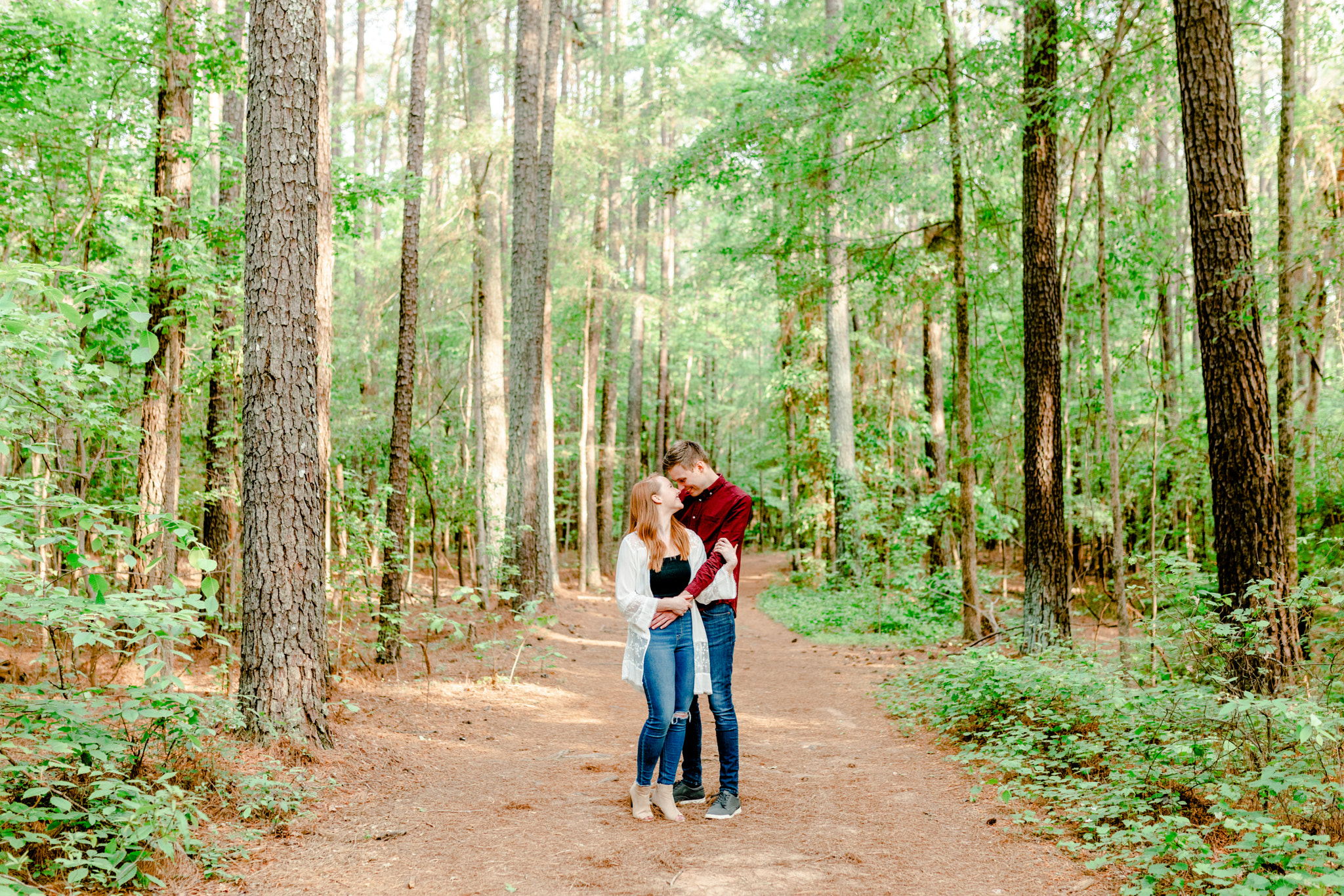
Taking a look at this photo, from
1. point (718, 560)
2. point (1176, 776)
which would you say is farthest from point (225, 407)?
point (1176, 776)

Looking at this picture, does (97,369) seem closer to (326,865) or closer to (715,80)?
(326,865)

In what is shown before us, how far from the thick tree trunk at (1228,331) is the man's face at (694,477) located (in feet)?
11.7

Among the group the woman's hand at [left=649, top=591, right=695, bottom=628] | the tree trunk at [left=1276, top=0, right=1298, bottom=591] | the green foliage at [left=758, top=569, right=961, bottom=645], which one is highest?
the tree trunk at [left=1276, top=0, right=1298, bottom=591]

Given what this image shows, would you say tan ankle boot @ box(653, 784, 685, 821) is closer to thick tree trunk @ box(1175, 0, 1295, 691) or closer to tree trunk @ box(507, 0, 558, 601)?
thick tree trunk @ box(1175, 0, 1295, 691)

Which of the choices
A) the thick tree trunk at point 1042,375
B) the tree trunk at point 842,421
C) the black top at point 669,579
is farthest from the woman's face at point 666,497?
the tree trunk at point 842,421

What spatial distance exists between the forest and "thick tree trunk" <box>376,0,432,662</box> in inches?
2.3

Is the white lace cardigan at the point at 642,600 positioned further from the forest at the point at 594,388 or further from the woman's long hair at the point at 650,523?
the forest at the point at 594,388

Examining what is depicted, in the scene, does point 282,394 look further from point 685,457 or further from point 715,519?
point 715,519

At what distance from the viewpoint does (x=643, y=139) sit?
19.5m

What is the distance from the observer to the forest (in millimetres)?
4020

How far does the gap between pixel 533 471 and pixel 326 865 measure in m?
9.41

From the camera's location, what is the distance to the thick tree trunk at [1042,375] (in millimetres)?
8812

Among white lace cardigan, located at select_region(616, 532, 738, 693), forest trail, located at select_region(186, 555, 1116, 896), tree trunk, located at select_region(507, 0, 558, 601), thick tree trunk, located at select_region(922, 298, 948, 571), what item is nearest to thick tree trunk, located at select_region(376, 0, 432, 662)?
forest trail, located at select_region(186, 555, 1116, 896)

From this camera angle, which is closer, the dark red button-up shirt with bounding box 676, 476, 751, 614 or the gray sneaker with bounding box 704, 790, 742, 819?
the dark red button-up shirt with bounding box 676, 476, 751, 614
